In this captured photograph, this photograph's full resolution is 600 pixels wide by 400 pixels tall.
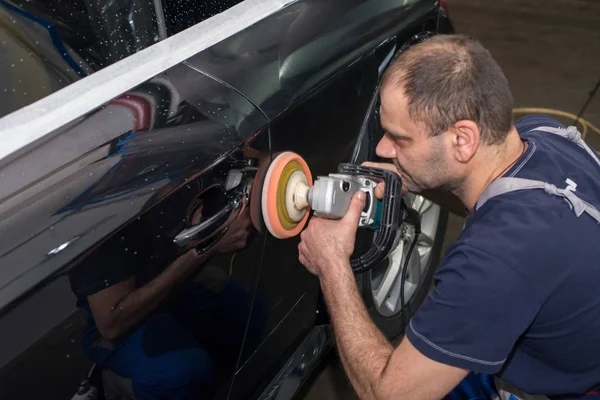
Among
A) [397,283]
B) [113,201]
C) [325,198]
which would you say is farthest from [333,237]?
[397,283]

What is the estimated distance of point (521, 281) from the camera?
4.09ft

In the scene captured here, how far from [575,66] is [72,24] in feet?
13.1

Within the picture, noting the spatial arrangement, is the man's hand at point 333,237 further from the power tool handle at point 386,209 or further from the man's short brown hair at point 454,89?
the man's short brown hair at point 454,89

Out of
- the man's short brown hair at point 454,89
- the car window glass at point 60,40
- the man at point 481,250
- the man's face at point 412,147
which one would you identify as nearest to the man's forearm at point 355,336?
the man at point 481,250

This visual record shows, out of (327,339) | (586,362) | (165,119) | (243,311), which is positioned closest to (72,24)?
(165,119)

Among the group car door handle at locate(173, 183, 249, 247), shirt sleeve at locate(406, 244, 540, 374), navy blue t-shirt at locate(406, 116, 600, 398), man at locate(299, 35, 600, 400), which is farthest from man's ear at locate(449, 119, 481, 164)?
car door handle at locate(173, 183, 249, 247)

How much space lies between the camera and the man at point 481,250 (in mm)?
1258

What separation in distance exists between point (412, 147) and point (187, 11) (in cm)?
79

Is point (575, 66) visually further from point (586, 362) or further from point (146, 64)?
point (146, 64)

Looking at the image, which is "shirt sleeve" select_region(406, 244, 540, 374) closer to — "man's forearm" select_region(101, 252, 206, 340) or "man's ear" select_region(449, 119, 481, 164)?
"man's ear" select_region(449, 119, 481, 164)

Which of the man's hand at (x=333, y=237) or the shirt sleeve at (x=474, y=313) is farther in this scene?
the man's hand at (x=333, y=237)

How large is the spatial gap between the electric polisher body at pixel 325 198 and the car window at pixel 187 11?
0.59m

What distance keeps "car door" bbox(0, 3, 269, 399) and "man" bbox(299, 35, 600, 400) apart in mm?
292

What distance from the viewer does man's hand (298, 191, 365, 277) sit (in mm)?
1441
